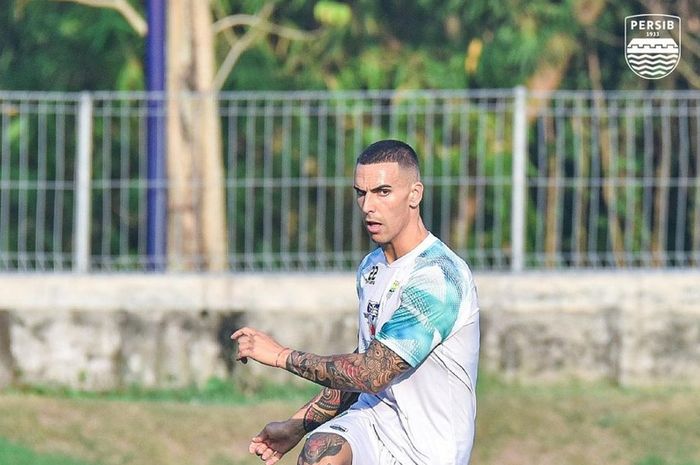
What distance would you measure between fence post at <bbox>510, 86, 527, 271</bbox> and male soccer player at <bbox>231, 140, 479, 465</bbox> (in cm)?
625

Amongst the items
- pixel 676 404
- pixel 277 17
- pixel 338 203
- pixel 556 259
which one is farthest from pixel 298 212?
pixel 277 17

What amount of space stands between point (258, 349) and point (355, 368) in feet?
1.20

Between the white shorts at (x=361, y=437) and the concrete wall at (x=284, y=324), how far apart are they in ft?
19.9

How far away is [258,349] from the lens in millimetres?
5707

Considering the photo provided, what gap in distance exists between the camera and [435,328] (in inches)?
231

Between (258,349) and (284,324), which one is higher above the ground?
(258,349)

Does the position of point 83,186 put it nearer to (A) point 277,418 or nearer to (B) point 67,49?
(A) point 277,418

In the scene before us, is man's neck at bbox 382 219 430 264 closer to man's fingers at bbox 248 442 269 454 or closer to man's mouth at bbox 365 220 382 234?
man's mouth at bbox 365 220 382 234

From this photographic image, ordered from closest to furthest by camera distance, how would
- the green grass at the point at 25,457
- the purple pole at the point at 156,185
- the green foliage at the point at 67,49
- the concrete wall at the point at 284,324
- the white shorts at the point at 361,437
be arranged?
1. the white shorts at the point at 361,437
2. the green grass at the point at 25,457
3. the concrete wall at the point at 284,324
4. the purple pole at the point at 156,185
5. the green foliage at the point at 67,49

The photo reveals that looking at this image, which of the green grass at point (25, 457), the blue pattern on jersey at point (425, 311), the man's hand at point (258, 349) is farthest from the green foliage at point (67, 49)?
the man's hand at point (258, 349)

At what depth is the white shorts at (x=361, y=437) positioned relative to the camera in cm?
605

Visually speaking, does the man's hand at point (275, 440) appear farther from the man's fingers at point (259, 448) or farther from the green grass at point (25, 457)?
the green grass at point (25, 457)

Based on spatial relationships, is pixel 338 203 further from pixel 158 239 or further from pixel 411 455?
pixel 411 455

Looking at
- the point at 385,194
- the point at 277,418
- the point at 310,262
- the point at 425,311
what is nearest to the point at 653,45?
the point at 310,262
